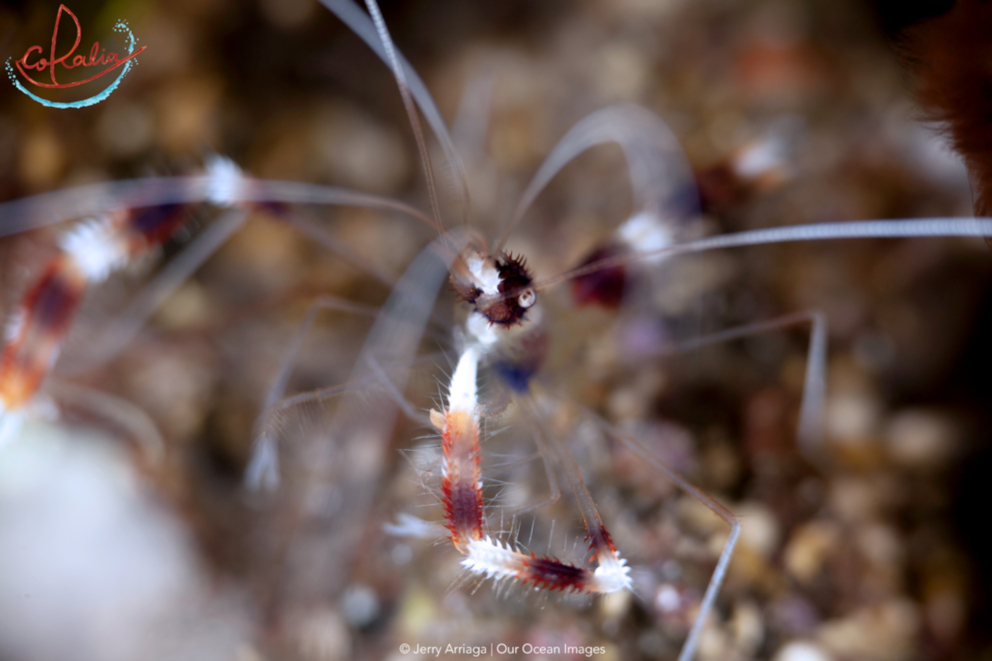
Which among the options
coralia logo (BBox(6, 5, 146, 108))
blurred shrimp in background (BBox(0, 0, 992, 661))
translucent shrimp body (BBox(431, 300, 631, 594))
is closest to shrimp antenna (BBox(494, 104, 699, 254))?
blurred shrimp in background (BBox(0, 0, 992, 661))

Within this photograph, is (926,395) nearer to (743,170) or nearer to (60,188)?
(743,170)

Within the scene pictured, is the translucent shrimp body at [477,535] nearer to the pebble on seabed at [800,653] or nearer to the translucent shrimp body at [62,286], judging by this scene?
the pebble on seabed at [800,653]

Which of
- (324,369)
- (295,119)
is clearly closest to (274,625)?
(324,369)

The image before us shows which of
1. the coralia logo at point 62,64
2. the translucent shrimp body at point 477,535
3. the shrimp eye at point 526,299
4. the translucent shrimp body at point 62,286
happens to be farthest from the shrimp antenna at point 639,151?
the coralia logo at point 62,64

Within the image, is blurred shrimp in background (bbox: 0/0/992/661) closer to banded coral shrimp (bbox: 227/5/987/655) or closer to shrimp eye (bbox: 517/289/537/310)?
banded coral shrimp (bbox: 227/5/987/655)

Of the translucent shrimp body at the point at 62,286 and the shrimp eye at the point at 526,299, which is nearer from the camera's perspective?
the shrimp eye at the point at 526,299

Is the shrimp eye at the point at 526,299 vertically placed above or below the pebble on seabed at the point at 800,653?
above

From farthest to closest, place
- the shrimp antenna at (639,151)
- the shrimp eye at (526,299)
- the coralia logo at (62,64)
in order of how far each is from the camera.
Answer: the shrimp antenna at (639,151) < the coralia logo at (62,64) < the shrimp eye at (526,299)
